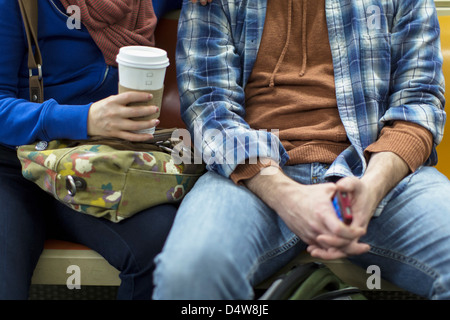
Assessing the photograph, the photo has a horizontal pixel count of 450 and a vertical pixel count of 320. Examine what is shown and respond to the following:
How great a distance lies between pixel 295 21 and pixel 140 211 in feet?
2.48

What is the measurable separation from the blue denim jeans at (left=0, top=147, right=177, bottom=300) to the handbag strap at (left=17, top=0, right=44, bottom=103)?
8.5 inches

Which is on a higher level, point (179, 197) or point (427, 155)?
point (427, 155)

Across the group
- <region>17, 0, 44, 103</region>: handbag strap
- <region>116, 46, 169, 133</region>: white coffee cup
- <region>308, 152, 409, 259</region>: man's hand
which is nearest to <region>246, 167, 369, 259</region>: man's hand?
<region>308, 152, 409, 259</region>: man's hand

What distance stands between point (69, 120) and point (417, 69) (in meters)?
1.01

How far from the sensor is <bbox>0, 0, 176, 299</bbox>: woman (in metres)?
1.29

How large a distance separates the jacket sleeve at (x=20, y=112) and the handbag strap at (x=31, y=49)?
0.03m

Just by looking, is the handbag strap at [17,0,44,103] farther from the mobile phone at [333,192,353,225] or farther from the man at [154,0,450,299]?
the mobile phone at [333,192,353,225]

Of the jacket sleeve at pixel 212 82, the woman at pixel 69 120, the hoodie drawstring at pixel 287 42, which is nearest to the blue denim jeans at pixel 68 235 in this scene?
the woman at pixel 69 120

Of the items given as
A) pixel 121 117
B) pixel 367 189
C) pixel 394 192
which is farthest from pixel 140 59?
pixel 394 192

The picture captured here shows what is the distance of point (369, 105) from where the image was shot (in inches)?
59.6

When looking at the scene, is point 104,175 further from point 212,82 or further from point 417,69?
point 417,69

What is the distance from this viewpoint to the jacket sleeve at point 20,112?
135 cm

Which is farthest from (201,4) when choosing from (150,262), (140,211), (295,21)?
(150,262)
